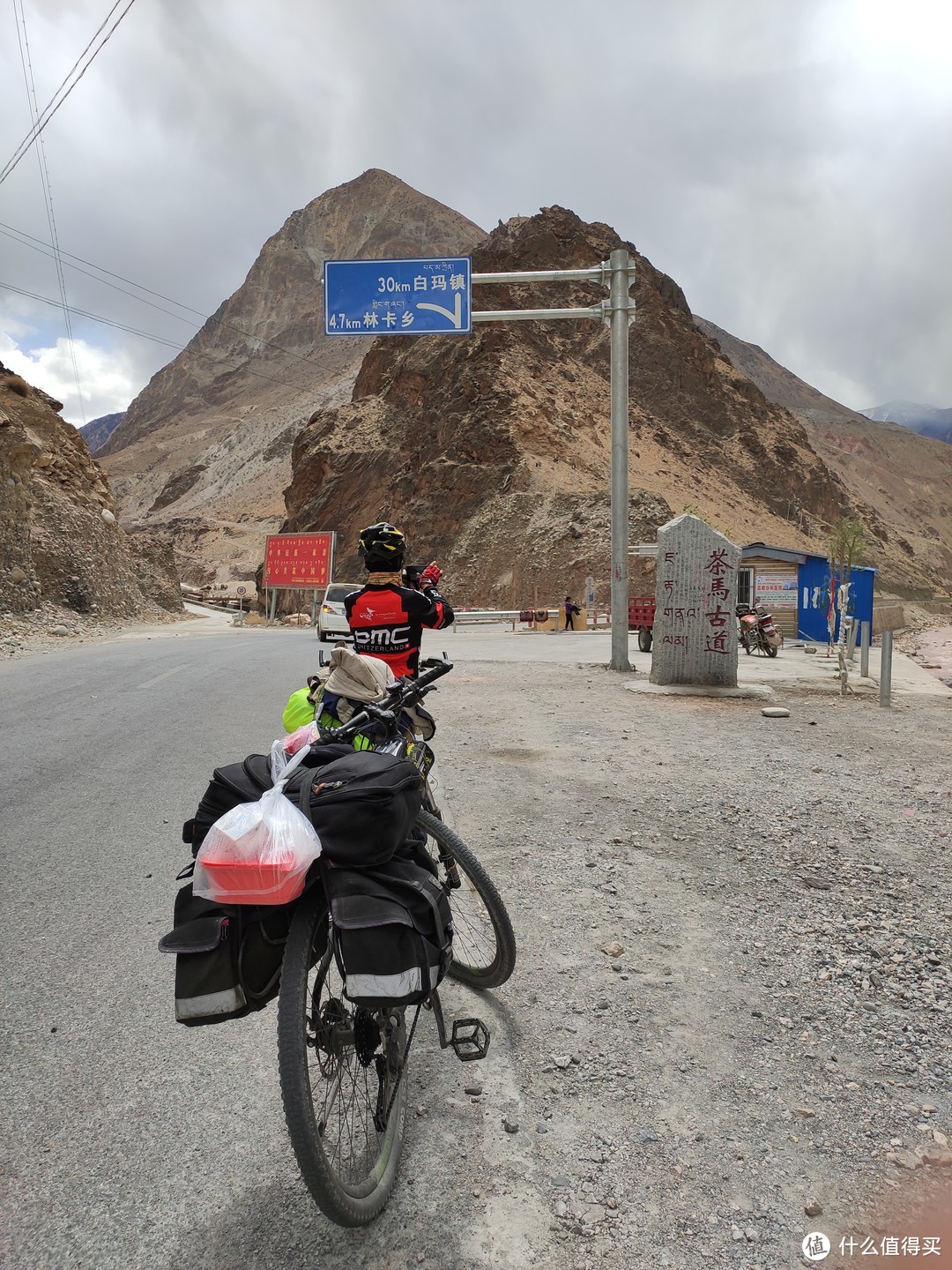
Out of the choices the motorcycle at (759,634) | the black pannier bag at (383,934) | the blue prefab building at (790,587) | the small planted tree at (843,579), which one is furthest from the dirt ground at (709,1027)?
the blue prefab building at (790,587)

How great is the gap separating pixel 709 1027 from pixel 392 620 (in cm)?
210

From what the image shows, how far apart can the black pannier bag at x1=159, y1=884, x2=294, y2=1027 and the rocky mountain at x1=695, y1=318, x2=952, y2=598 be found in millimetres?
97145

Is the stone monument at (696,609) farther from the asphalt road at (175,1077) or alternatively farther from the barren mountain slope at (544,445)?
the barren mountain slope at (544,445)

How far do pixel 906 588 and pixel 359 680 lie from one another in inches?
2409

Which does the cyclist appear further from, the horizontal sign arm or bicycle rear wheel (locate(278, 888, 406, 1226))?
the horizontal sign arm

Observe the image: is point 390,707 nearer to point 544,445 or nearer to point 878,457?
point 544,445

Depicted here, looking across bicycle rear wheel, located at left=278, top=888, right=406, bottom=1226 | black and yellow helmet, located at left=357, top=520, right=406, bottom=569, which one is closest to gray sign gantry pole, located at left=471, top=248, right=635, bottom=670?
black and yellow helmet, located at left=357, top=520, right=406, bottom=569

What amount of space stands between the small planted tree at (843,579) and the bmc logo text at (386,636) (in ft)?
27.4

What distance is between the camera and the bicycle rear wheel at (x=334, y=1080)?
1710 millimetres

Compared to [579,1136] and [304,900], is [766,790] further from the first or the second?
[304,900]

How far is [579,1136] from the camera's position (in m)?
2.25

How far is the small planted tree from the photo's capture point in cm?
1109

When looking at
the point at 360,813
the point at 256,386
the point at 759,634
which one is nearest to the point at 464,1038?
the point at 360,813

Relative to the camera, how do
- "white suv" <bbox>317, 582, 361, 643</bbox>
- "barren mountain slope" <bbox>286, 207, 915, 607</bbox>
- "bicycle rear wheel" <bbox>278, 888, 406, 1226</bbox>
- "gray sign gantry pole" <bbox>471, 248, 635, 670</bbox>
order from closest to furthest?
"bicycle rear wheel" <bbox>278, 888, 406, 1226</bbox>, "gray sign gantry pole" <bbox>471, 248, 635, 670</bbox>, "white suv" <bbox>317, 582, 361, 643</bbox>, "barren mountain slope" <bbox>286, 207, 915, 607</bbox>
